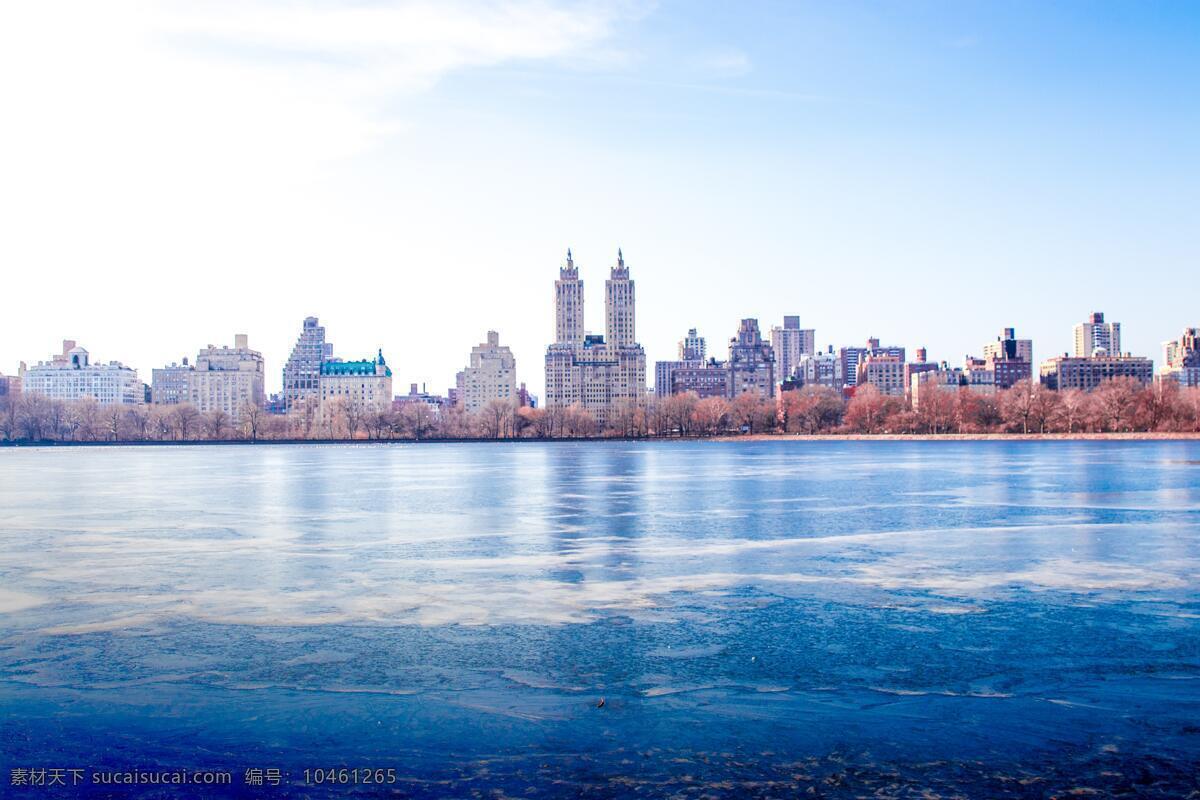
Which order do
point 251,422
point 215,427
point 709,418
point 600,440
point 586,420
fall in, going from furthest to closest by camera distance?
point 709,418
point 251,422
point 586,420
point 215,427
point 600,440

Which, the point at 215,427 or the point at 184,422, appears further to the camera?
the point at 215,427

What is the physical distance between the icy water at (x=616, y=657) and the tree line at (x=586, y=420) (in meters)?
111

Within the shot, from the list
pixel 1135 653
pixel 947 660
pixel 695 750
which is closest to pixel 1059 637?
pixel 1135 653

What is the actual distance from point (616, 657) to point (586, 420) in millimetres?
146940

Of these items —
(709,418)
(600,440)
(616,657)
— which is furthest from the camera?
(709,418)

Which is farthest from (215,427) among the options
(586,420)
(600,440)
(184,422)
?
(600,440)

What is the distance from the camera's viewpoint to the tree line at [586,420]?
130 m

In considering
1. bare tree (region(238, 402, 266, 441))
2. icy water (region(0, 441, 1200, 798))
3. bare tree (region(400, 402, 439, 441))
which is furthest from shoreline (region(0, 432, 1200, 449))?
icy water (region(0, 441, 1200, 798))

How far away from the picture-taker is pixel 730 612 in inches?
536

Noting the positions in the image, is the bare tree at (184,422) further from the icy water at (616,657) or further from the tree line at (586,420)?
the icy water at (616,657)

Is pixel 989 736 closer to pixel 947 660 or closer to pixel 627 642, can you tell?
pixel 947 660

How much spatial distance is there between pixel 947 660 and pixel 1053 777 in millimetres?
3273

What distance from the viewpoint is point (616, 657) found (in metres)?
11.2

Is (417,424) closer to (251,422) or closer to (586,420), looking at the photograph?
(586,420)
